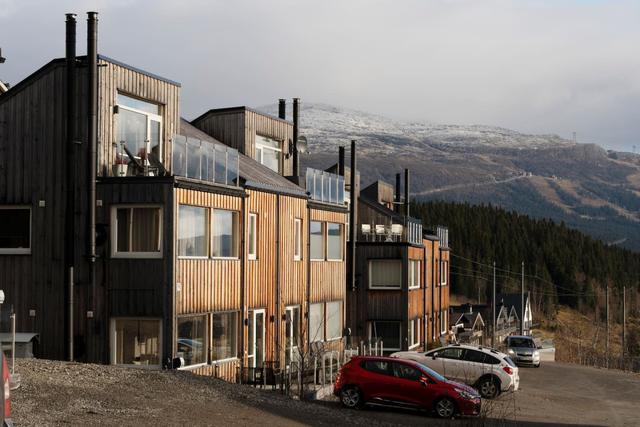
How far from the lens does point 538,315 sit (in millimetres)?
151250

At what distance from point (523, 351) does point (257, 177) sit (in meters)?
25.9

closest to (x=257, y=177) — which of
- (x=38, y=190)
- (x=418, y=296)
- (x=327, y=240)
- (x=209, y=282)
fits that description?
(x=209, y=282)

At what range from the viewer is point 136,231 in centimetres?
2678

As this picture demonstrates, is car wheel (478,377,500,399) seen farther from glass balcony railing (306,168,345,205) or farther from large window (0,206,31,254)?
large window (0,206,31,254)

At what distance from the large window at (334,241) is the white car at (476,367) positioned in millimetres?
6549

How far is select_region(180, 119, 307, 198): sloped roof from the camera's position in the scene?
31269 mm

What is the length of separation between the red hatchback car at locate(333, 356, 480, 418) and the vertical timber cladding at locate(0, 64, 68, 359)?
7.87 m

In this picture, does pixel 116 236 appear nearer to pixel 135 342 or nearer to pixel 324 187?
pixel 135 342

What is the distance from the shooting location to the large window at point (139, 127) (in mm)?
27781

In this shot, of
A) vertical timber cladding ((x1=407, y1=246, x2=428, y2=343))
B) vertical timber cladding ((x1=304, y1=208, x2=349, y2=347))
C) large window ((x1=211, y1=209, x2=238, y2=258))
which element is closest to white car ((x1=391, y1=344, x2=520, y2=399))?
vertical timber cladding ((x1=304, y1=208, x2=349, y2=347))

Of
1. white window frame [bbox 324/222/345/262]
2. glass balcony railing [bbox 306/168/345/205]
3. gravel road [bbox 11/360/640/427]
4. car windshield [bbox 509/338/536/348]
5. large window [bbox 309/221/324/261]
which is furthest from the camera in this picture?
car windshield [bbox 509/338/536/348]

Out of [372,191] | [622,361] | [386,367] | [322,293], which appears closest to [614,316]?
[622,361]

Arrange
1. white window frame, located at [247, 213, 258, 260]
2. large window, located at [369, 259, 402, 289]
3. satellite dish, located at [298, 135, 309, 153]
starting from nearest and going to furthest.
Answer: white window frame, located at [247, 213, 258, 260]
satellite dish, located at [298, 135, 309, 153]
large window, located at [369, 259, 402, 289]

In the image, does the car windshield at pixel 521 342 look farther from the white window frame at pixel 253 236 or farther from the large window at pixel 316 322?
the white window frame at pixel 253 236
